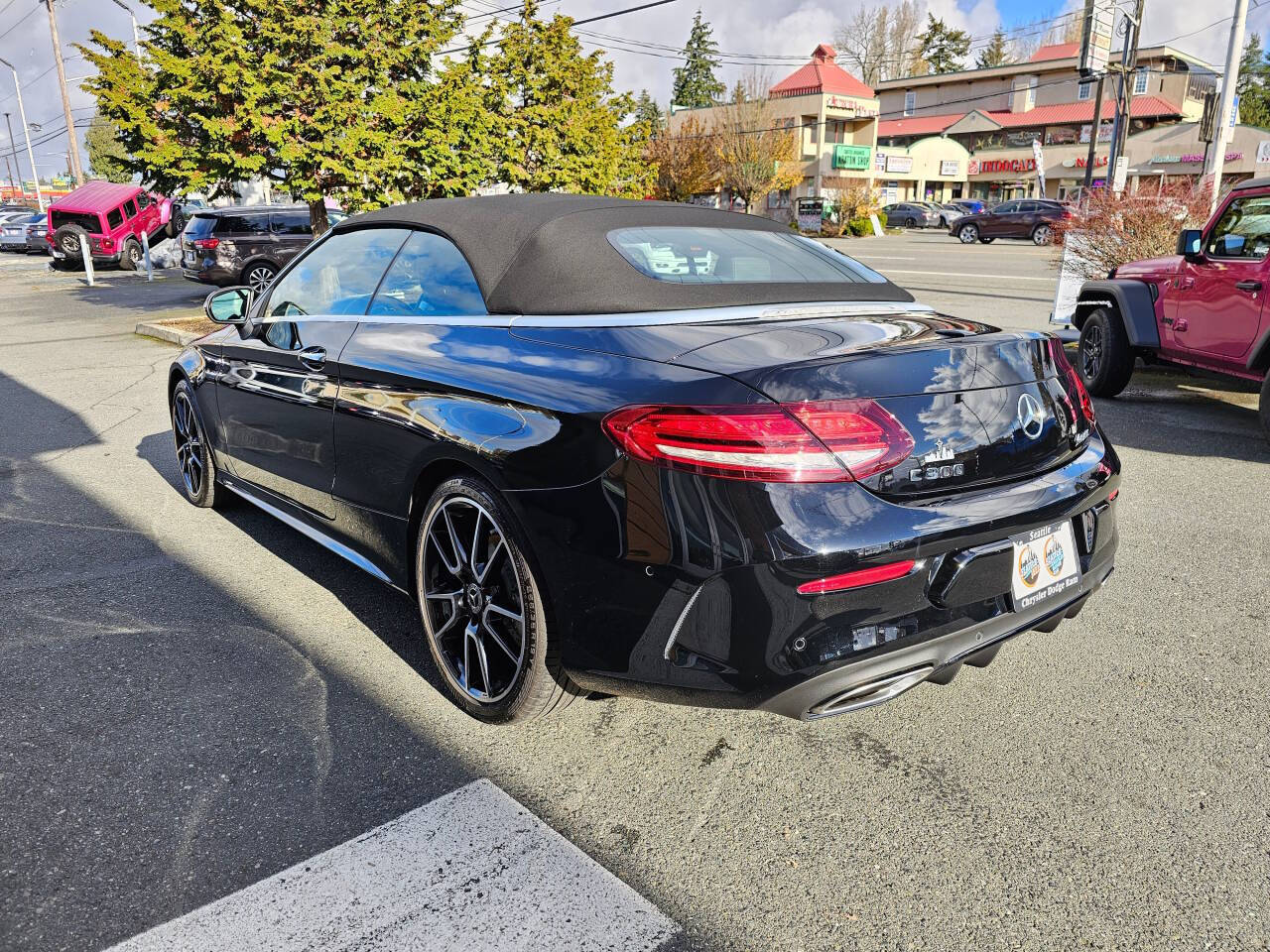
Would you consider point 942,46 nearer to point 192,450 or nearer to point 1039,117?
point 1039,117

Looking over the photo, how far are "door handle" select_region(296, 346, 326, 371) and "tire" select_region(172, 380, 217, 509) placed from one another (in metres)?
1.42

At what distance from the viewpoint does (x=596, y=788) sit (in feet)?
8.58

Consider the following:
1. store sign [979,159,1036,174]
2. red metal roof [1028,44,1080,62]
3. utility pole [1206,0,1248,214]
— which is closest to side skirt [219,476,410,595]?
utility pole [1206,0,1248,214]

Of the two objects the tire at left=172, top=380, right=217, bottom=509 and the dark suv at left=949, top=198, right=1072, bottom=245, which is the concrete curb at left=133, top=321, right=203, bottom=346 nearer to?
the tire at left=172, top=380, right=217, bottom=509

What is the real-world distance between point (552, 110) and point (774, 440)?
1480cm

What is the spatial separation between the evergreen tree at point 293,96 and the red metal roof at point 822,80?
182 feet

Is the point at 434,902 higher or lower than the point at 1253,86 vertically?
lower

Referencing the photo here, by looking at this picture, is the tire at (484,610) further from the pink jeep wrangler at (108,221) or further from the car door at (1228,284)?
the pink jeep wrangler at (108,221)

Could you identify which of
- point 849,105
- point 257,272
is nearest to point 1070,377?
point 257,272

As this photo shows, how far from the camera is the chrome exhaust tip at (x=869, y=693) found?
229 cm

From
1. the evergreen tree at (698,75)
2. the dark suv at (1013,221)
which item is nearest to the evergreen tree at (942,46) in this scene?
the evergreen tree at (698,75)

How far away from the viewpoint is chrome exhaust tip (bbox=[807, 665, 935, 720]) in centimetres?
229

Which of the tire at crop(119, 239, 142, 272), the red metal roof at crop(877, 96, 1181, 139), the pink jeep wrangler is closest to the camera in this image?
the pink jeep wrangler

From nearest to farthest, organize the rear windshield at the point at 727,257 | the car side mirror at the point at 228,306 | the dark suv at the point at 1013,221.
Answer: the rear windshield at the point at 727,257 → the car side mirror at the point at 228,306 → the dark suv at the point at 1013,221
